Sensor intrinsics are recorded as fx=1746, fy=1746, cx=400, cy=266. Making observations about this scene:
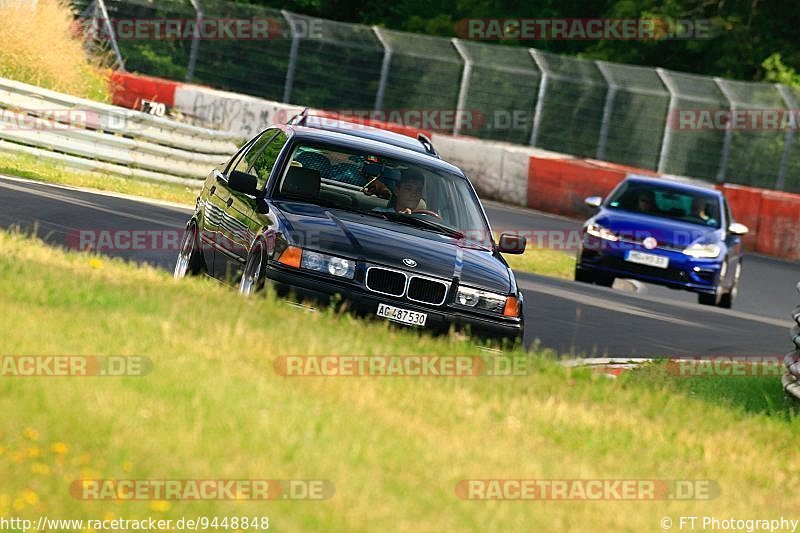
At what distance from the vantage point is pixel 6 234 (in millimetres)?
12906

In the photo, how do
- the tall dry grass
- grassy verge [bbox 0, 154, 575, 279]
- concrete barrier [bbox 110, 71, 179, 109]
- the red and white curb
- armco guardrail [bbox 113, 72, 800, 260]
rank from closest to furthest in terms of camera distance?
the red and white curb
grassy verge [bbox 0, 154, 575, 279]
the tall dry grass
armco guardrail [bbox 113, 72, 800, 260]
concrete barrier [bbox 110, 71, 179, 109]

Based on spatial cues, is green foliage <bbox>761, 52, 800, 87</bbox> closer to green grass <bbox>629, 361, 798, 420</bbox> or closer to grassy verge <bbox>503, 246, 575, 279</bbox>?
grassy verge <bbox>503, 246, 575, 279</bbox>

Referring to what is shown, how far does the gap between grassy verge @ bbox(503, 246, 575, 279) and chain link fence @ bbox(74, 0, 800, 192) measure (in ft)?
33.1

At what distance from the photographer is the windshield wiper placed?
12281mm

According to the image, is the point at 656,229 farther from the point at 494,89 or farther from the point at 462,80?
the point at 462,80

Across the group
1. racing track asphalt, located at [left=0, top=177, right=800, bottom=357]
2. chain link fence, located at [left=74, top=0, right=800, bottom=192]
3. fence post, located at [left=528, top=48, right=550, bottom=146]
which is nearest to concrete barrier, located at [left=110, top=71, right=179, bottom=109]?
chain link fence, located at [left=74, top=0, right=800, bottom=192]

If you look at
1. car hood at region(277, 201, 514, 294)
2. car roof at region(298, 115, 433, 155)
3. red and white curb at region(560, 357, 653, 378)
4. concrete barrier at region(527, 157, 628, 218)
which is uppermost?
car roof at region(298, 115, 433, 155)

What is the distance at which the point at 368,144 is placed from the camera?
503 inches

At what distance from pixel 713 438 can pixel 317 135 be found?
4252mm

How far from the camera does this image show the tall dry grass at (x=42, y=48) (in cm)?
2645

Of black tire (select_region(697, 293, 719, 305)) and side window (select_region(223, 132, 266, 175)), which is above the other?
side window (select_region(223, 132, 266, 175))

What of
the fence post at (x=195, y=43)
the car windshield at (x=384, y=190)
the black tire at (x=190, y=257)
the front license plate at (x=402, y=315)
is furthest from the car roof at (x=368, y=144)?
the fence post at (x=195, y=43)

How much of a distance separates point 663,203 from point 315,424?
1574cm

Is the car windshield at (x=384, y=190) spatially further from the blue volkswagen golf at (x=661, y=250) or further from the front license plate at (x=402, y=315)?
the blue volkswagen golf at (x=661, y=250)
